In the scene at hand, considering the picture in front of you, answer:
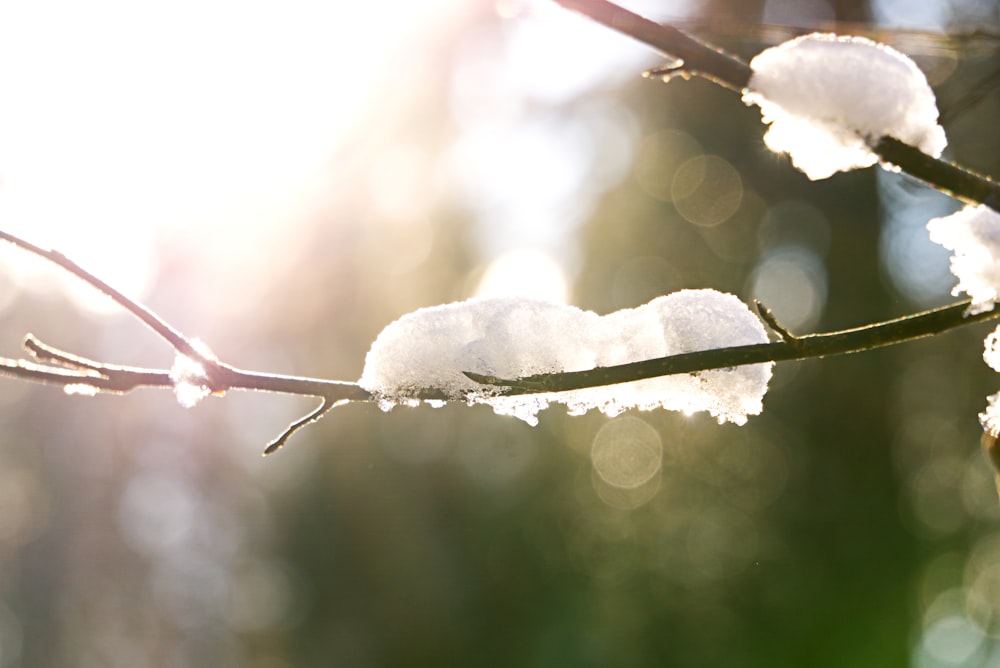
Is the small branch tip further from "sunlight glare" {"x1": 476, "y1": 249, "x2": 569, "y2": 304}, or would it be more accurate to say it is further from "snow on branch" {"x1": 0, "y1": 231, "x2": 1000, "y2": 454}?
"sunlight glare" {"x1": 476, "y1": 249, "x2": 569, "y2": 304}

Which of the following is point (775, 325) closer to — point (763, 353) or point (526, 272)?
point (763, 353)

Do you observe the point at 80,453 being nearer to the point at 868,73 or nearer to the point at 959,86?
the point at 959,86

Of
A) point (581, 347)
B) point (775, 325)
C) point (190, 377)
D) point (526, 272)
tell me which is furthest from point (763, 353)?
point (526, 272)

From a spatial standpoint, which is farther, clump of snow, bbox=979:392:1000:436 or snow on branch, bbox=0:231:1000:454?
clump of snow, bbox=979:392:1000:436

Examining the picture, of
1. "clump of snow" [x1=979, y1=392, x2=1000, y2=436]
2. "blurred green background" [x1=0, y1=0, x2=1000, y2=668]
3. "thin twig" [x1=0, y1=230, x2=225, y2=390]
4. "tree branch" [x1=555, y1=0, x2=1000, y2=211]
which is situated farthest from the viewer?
"blurred green background" [x1=0, y1=0, x2=1000, y2=668]

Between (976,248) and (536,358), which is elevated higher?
(976,248)

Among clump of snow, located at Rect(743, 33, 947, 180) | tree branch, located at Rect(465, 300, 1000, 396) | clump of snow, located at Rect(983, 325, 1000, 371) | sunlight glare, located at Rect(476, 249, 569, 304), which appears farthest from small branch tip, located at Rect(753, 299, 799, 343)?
sunlight glare, located at Rect(476, 249, 569, 304)
